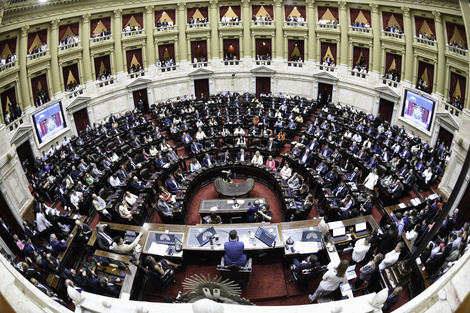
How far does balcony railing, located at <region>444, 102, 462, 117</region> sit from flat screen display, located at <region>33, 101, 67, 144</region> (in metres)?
22.8

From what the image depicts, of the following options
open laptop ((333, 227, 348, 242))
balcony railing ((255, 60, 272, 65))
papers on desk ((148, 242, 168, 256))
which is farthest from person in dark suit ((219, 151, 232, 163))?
balcony railing ((255, 60, 272, 65))

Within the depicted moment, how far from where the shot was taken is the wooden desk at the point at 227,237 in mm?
8746

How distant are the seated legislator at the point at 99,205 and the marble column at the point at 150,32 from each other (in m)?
14.3

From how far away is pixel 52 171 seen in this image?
47.3 feet

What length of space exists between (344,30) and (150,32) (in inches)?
549

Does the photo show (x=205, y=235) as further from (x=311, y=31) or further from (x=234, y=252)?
(x=311, y=31)

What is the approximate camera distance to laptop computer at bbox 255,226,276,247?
8.74 m

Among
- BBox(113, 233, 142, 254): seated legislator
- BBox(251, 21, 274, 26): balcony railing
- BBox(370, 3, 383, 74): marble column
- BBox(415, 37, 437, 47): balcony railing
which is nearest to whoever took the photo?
BBox(113, 233, 142, 254): seated legislator

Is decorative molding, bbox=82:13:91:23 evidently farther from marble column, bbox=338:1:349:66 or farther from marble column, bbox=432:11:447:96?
marble column, bbox=432:11:447:96

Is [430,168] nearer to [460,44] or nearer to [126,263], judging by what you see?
[460,44]

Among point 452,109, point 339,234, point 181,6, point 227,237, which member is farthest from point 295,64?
point 227,237

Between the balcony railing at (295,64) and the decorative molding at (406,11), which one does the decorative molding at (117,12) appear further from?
the decorative molding at (406,11)

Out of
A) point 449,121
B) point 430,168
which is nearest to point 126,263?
point 430,168

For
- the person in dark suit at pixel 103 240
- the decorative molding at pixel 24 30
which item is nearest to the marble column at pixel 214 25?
the decorative molding at pixel 24 30
